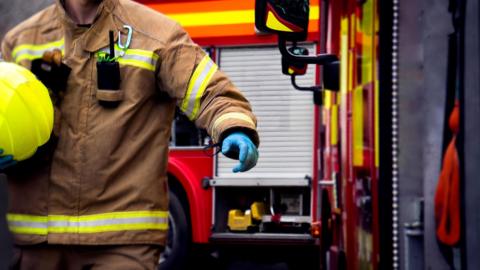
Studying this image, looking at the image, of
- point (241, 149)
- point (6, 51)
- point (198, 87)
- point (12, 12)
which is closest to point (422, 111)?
point (241, 149)

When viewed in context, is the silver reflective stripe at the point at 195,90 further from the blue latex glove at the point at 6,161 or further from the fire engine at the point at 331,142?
the blue latex glove at the point at 6,161

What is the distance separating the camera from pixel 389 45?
117 inches

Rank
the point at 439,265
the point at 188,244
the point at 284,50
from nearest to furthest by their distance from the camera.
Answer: the point at 439,265
the point at 284,50
the point at 188,244

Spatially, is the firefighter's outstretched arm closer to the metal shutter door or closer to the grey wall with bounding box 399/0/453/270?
the grey wall with bounding box 399/0/453/270

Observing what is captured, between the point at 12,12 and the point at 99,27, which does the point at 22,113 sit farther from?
the point at 12,12

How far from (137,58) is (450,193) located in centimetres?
121

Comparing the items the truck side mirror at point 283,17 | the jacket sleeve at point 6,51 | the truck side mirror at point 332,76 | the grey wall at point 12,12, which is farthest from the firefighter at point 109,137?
the truck side mirror at point 332,76

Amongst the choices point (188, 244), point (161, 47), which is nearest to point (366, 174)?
point (161, 47)

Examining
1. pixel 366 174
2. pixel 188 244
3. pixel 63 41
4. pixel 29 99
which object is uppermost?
pixel 63 41

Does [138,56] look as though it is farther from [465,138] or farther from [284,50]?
[465,138]

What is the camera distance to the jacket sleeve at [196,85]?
307 cm

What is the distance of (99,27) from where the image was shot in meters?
3.20

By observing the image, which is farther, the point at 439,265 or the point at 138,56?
the point at 138,56

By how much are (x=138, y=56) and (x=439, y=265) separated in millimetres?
1177
